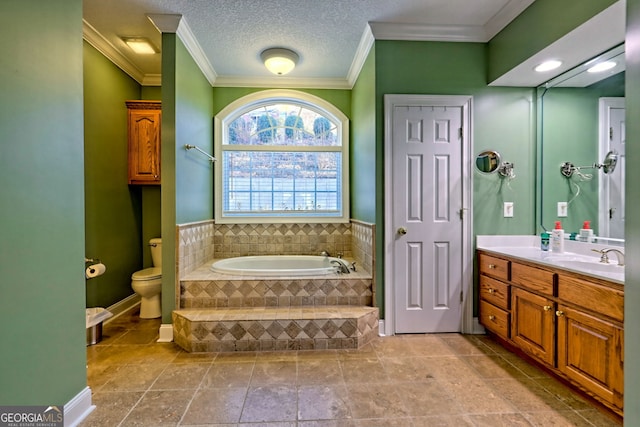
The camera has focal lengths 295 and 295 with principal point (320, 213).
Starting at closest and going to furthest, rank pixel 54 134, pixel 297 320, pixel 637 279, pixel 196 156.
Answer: pixel 637 279 < pixel 54 134 < pixel 297 320 < pixel 196 156

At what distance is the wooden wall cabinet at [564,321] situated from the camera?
1516 millimetres

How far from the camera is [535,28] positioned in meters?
2.17

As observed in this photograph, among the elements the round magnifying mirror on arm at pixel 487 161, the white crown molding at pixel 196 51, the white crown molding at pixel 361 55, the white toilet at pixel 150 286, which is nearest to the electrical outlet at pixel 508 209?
the round magnifying mirror on arm at pixel 487 161

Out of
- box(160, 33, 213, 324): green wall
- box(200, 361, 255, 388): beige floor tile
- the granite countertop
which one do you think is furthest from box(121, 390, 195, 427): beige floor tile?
the granite countertop

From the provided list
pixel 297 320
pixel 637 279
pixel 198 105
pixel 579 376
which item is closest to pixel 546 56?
pixel 637 279

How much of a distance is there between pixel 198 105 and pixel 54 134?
1.87 m

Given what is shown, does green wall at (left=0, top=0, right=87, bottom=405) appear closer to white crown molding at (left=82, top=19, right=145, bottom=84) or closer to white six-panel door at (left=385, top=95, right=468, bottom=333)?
white crown molding at (left=82, top=19, right=145, bottom=84)

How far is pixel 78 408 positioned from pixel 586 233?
354 cm

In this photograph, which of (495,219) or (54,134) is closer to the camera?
(54,134)

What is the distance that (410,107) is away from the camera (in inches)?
103

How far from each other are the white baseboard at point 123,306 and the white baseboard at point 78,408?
1.55 m

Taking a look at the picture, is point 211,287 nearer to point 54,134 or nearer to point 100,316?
point 100,316

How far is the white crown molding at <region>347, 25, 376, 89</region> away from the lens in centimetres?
267

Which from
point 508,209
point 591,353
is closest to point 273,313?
point 591,353
